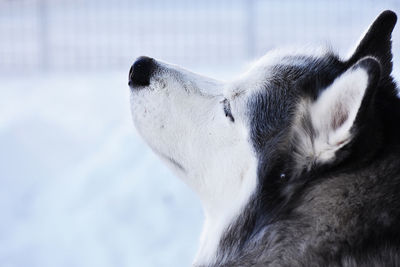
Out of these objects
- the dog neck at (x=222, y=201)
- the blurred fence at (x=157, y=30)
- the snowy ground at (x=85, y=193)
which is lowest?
the snowy ground at (x=85, y=193)

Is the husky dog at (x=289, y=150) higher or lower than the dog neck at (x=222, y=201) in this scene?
higher

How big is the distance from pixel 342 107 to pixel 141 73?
0.88m

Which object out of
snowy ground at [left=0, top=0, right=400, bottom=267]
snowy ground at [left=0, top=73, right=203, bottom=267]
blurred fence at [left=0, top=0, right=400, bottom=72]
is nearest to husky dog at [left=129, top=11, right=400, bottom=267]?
snowy ground at [left=0, top=0, right=400, bottom=267]

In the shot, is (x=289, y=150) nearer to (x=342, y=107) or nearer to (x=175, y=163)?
(x=342, y=107)

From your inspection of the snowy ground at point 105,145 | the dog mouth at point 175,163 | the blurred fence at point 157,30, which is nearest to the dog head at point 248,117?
the dog mouth at point 175,163

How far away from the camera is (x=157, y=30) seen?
7512mm

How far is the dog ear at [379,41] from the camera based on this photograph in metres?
2.27

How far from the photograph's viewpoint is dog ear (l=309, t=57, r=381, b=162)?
1.60m

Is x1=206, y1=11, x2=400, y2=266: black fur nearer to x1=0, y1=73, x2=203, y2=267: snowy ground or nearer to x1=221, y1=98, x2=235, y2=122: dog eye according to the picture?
x1=221, y1=98, x2=235, y2=122: dog eye

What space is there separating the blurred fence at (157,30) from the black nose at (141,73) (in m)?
4.65

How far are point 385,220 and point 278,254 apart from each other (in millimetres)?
375

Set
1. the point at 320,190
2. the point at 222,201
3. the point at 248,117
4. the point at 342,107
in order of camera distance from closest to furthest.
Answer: the point at 342,107 → the point at 320,190 → the point at 248,117 → the point at 222,201

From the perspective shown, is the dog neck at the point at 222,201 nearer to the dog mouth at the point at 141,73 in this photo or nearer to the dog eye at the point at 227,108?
the dog eye at the point at 227,108

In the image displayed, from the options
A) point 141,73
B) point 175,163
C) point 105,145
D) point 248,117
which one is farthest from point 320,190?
point 105,145
